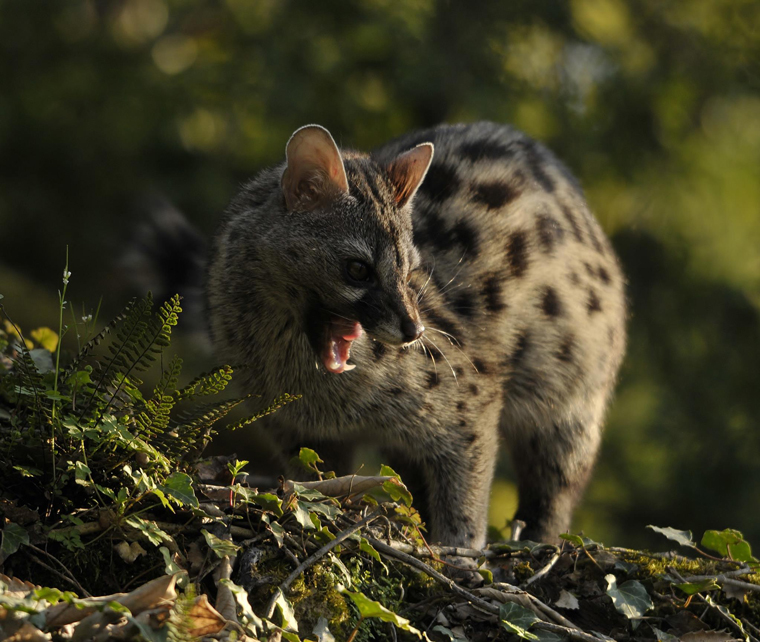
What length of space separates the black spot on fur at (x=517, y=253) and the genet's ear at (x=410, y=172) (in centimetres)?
105

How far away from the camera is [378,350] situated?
457cm

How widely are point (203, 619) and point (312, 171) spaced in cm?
225

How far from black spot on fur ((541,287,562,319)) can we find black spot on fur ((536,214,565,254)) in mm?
242

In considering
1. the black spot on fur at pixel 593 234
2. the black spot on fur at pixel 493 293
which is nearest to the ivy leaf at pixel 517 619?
the black spot on fur at pixel 493 293

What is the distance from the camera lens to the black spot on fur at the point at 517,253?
5223 mm

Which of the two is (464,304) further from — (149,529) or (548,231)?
(149,529)

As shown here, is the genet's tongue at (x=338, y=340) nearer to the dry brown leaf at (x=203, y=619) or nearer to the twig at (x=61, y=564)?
the twig at (x=61, y=564)

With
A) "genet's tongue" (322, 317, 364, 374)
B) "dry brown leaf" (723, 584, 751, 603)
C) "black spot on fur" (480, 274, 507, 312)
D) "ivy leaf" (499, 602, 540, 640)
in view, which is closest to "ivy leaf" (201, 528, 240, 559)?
"ivy leaf" (499, 602, 540, 640)

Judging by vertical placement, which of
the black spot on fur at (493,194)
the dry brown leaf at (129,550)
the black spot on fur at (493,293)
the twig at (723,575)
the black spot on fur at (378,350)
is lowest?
the twig at (723,575)

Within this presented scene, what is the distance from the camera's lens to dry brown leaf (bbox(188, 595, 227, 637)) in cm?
248

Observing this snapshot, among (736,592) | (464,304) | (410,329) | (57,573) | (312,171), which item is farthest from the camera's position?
(464,304)

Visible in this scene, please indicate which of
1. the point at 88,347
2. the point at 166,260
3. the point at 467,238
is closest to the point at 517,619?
the point at 88,347

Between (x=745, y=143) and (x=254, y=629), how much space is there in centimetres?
861

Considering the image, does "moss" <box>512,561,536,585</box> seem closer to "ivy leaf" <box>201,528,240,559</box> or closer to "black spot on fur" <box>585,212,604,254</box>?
"ivy leaf" <box>201,528,240,559</box>
